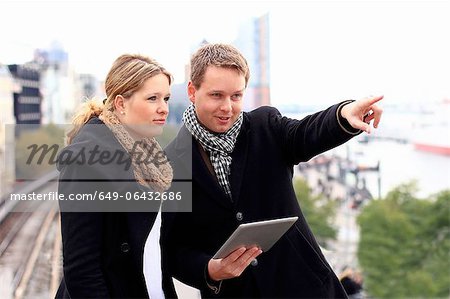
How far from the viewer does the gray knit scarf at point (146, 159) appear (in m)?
1.14

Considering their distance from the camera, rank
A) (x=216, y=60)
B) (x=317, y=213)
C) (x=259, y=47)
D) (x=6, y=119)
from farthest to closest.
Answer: (x=259, y=47), (x=317, y=213), (x=6, y=119), (x=216, y=60)

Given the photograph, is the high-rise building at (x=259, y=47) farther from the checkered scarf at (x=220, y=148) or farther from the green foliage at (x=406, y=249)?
the checkered scarf at (x=220, y=148)

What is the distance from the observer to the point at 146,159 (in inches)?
45.7

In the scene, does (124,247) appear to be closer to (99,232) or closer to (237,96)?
(99,232)

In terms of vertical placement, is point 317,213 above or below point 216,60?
below

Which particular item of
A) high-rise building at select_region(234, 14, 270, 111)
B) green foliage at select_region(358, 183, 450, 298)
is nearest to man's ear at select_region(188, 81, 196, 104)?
green foliage at select_region(358, 183, 450, 298)

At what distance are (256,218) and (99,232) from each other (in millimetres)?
303

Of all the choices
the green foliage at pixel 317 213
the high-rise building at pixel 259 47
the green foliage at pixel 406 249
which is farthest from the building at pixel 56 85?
the green foliage at pixel 406 249

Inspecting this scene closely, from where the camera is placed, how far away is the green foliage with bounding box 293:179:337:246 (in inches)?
1287

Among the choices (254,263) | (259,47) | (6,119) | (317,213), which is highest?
(259,47)

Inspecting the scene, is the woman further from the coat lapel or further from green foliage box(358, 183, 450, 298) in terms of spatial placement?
green foliage box(358, 183, 450, 298)

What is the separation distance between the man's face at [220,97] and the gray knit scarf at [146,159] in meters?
0.11

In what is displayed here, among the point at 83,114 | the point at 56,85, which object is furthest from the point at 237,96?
the point at 56,85

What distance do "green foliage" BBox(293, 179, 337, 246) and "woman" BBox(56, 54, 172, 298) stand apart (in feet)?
102
